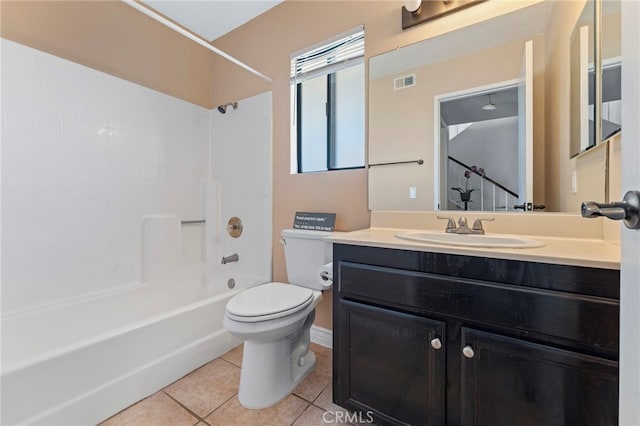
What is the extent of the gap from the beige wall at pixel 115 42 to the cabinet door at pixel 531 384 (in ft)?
8.55

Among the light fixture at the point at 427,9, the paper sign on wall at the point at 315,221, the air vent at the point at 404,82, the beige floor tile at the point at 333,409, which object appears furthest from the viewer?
the paper sign on wall at the point at 315,221

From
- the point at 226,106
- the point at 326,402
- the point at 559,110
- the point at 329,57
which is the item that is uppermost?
the point at 329,57

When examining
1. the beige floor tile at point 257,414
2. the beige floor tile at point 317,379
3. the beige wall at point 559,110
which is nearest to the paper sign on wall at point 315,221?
the beige floor tile at point 317,379

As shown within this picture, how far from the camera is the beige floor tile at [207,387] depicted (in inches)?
50.8

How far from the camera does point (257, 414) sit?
1.23m

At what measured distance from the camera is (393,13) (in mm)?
1556

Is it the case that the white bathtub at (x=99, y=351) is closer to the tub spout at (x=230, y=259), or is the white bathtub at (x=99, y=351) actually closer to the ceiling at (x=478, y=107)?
the tub spout at (x=230, y=259)

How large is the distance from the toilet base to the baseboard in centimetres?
49

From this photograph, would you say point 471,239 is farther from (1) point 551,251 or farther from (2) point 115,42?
(2) point 115,42

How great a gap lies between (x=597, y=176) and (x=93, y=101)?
2.71m

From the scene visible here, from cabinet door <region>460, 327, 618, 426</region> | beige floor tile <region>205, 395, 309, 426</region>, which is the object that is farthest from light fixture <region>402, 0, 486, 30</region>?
beige floor tile <region>205, 395, 309, 426</region>

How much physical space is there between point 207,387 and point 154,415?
0.25 m

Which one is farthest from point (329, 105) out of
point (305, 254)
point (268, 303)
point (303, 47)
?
point (268, 303)

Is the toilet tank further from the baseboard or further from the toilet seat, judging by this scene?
the baseboard
